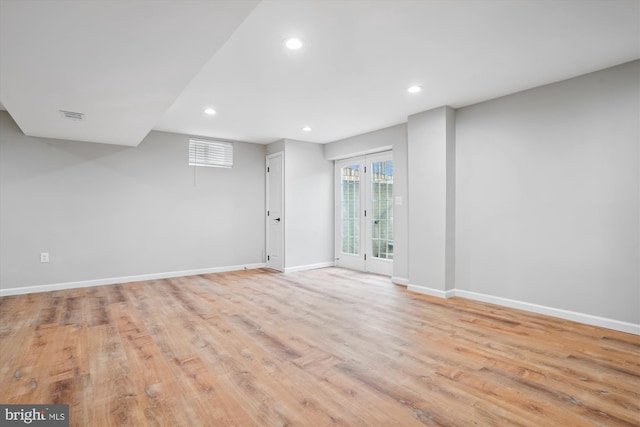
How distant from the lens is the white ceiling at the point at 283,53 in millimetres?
1811

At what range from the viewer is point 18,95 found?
289 cm

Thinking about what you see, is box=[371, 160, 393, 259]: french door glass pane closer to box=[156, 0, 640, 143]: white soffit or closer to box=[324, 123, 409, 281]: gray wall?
box=[324, 123, 409, 281]: gray wall

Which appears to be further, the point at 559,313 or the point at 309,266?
the point at 309,266

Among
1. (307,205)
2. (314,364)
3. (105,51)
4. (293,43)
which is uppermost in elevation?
(293,43)

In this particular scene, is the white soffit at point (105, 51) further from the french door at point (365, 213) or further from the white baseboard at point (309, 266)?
the french door at point (365, 213)

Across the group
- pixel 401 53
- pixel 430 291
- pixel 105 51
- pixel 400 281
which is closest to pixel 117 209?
pixel 105 51

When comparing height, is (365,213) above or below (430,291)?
above

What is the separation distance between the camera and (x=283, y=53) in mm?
2707

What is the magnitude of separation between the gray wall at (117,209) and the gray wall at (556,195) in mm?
4055

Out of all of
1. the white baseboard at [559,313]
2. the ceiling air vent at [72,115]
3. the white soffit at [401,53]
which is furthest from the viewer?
the ceiling air vent at [72,115]

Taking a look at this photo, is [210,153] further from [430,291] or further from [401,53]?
[430,291]

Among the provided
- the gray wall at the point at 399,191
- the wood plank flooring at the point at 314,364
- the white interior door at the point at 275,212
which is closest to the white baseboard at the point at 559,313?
the wood plank flooring at the point at 314,364

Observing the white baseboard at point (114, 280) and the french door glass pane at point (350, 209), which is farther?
the french door glass pane at point (350, 209)

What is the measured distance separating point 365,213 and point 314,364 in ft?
12.6
